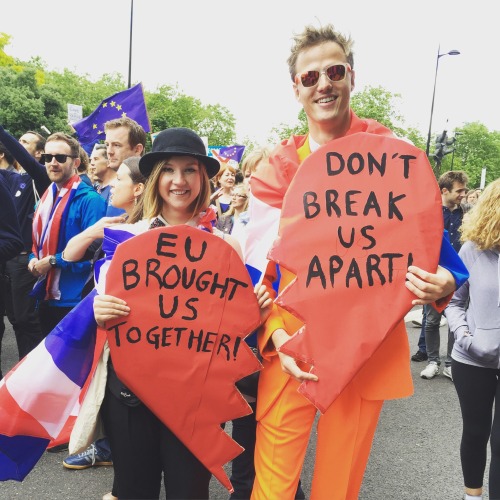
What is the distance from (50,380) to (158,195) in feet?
2.68

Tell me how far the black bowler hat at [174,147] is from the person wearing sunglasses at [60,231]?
5.65 ft

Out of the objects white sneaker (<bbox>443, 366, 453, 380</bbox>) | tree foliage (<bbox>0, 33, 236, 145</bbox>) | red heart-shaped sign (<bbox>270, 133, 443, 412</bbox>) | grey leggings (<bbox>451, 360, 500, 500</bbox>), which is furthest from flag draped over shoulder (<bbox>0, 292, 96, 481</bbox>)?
tree foliage (<bbox>0, 33, 236, 145</bbox>)

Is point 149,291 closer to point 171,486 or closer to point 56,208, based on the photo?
point 171,486

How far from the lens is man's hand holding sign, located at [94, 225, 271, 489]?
5.88 ft

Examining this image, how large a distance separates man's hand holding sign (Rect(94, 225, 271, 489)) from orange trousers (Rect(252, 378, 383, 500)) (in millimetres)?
153

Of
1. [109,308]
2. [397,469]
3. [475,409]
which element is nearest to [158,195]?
[109,308]

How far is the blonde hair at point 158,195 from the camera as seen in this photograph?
6.69 feet

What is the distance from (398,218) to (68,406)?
1.42 meters

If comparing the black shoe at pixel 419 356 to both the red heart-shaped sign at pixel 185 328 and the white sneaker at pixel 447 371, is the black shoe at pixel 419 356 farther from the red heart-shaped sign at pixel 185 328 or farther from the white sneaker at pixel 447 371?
the red heart-shaped sign at pixel 185 328

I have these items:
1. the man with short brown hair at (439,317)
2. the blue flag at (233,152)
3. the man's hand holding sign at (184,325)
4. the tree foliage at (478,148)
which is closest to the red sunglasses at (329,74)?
the man's hand holding sign at (184,325)

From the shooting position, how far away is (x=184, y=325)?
71.6 inches

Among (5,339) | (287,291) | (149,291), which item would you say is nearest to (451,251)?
(287,291)

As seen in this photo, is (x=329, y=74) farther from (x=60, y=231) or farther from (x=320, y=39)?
(x=60, y=231)

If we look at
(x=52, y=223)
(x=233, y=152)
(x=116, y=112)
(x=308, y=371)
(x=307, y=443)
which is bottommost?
(x=307, y=443)
